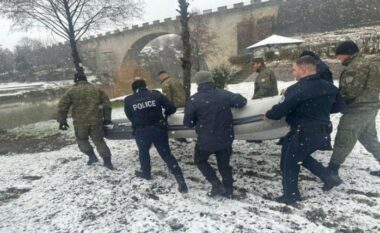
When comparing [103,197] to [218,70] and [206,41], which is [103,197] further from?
[206,41]

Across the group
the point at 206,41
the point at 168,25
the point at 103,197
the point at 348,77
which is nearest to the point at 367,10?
the point at 206,41

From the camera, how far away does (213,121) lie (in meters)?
3.85

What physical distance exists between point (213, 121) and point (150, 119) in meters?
1.12

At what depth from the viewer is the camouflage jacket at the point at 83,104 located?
5.34 meters

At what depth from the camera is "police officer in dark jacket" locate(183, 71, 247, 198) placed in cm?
386

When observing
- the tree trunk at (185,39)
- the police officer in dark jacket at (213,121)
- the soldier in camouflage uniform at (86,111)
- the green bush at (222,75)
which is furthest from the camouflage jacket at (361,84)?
the green bush at (222,75)

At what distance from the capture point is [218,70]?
16.6m

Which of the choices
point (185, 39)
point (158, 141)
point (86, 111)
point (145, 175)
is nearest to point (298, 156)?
point (158, 141)

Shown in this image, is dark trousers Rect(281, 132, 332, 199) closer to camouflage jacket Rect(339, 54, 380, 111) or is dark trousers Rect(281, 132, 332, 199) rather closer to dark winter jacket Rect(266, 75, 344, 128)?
dark winter jacket Rect(266, 75, 344, 128)

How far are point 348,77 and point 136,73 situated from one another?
2049 cm

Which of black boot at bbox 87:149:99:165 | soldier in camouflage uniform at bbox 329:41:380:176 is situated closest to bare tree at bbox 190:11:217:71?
black boot at bbox 87:149:99:165

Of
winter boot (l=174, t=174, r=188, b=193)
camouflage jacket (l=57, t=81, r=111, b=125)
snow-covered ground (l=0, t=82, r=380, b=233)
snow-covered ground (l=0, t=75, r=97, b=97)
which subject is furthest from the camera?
snow-covered ground (l=0, t=75, r=97, b=97)

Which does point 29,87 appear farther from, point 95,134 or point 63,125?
point 95,134

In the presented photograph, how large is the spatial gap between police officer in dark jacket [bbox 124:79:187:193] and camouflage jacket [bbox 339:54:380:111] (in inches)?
91.6
